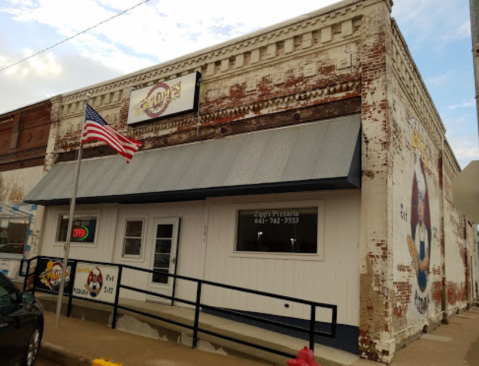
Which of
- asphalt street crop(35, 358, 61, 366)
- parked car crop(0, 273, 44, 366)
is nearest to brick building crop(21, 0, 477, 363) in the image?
asphalt street crop(35, 358, 61, 366)

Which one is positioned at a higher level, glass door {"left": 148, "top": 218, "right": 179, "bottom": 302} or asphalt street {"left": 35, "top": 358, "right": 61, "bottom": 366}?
glass door {"left": 148, "top": 218, "right": 179, "bottom": 302}

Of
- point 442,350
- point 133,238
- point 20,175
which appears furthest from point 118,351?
point 20,175

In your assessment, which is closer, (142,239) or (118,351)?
(118,351)

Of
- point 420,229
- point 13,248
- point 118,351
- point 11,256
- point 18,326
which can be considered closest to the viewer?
point 18,326

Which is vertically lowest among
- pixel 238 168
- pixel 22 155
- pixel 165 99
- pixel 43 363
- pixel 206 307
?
pixel 43 363

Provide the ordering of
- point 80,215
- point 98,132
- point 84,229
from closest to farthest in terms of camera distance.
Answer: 1. point 98,132
2. point 84,229
3. point 80,215

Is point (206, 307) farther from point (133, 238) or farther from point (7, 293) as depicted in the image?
point (133, 238)

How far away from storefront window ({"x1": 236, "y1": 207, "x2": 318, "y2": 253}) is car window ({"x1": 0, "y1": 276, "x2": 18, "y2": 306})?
497cm

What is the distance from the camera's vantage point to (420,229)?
10383 millimetres

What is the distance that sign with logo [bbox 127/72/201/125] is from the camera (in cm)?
1098

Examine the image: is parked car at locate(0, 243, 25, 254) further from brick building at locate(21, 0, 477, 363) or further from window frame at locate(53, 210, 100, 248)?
brick building at locate(21, 0, 477, 363)

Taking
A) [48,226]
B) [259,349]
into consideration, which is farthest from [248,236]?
[48,226]

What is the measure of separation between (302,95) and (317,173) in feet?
7.96

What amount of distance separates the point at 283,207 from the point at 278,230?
52 centimetres
